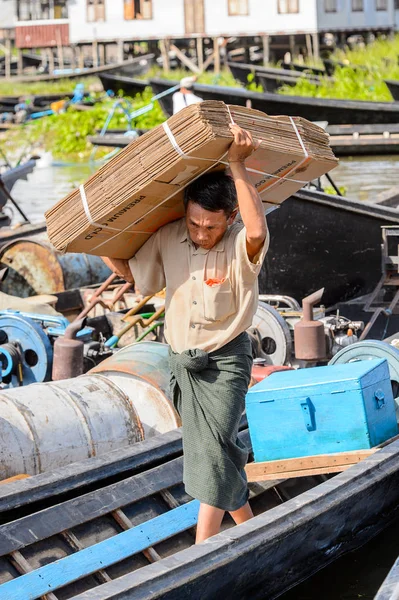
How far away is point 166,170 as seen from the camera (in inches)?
144

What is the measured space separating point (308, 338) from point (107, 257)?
2930 millimetres

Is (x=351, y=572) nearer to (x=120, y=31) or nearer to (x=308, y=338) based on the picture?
(x=308, y=338)

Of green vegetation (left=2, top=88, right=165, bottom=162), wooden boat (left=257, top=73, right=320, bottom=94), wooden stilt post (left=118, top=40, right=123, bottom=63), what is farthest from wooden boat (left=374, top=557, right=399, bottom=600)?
wooden stilt post (left=118, top=40, right=123, bottom=63)

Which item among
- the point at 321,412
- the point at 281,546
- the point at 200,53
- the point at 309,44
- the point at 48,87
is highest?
the point at 309,44

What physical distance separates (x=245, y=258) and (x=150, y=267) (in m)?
0.50

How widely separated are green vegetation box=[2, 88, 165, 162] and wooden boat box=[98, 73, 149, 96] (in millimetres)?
295

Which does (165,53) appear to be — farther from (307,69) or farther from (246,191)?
(246,191)

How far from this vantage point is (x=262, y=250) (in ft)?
12.1

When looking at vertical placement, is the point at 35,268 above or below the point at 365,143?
above

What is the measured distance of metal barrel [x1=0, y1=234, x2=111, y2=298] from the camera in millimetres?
9633

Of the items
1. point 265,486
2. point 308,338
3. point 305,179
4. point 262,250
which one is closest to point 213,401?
point 262,250

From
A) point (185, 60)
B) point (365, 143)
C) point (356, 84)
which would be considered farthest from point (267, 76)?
point (185, 60)

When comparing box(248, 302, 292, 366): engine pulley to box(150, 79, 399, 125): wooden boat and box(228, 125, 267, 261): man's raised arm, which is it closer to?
box(228, 125, 267, 261): man's raised arm

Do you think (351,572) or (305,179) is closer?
(305,179)
